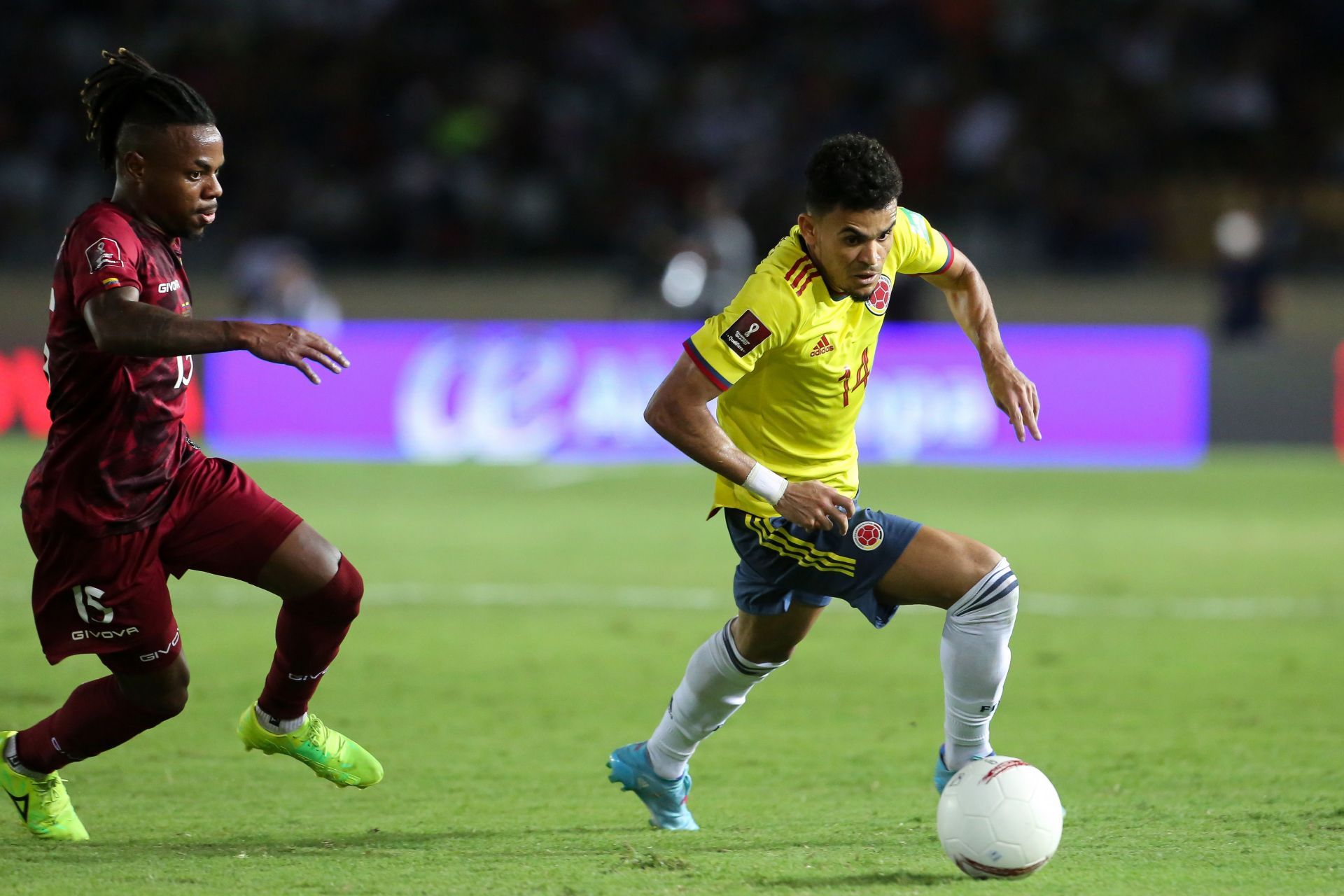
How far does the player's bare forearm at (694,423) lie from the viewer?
156 inches

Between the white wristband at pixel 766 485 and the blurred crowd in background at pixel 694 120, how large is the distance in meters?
12.3

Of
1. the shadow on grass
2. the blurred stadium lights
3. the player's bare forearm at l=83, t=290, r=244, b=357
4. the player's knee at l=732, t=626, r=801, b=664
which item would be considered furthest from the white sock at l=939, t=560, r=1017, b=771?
the blurred stadium lights

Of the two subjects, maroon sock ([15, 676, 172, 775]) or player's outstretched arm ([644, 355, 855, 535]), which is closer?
player's outstretched arm ([644, 355, 855, 535])

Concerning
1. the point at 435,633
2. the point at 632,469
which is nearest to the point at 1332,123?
the point at 632,469

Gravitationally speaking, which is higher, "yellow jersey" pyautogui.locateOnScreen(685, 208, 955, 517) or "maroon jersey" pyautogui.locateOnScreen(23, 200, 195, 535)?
"yellow jersey" pyautogui.locateOnScreen(685, 208, 955, 517)

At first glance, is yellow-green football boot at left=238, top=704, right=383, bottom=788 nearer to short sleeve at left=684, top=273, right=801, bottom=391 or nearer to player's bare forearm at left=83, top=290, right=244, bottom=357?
player's bare forearm at left=83, top=290, right=244, bottom=357

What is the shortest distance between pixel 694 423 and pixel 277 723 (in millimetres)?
1441

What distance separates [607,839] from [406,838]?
516 millimetres

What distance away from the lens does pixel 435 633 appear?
7.55 metres

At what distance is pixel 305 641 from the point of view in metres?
4.38

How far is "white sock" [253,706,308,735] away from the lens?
14.5ft

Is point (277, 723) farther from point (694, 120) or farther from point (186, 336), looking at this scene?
point (694, 120)

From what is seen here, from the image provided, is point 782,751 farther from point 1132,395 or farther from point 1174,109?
point 1174,109

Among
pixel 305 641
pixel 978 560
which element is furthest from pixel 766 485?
pixel 305 641
